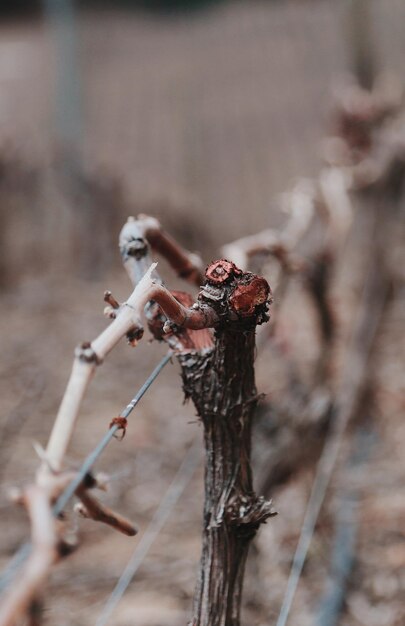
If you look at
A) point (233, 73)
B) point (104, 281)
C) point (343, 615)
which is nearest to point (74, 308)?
point (104, 281)

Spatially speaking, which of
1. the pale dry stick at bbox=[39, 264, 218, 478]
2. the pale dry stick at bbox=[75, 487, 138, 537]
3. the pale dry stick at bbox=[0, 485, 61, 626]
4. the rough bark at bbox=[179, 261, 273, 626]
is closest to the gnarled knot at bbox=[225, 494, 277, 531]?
the rough bark at bbox=[179, 261, 273, 626]

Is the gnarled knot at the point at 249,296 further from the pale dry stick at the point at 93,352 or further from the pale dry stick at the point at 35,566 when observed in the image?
the pale dry stick at the point at 35,566

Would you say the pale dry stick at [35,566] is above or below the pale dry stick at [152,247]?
below

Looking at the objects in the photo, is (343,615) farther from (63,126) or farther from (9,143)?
(63,126)

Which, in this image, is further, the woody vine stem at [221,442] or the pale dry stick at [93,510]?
the woody vine stem at [221,442]

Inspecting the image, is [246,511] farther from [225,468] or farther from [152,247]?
[152,247]

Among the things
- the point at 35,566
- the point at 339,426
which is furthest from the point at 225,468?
the point at 339,426

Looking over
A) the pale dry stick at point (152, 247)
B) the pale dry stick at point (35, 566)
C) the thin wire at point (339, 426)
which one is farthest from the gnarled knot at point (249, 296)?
the thin wire at point (339, 426)
